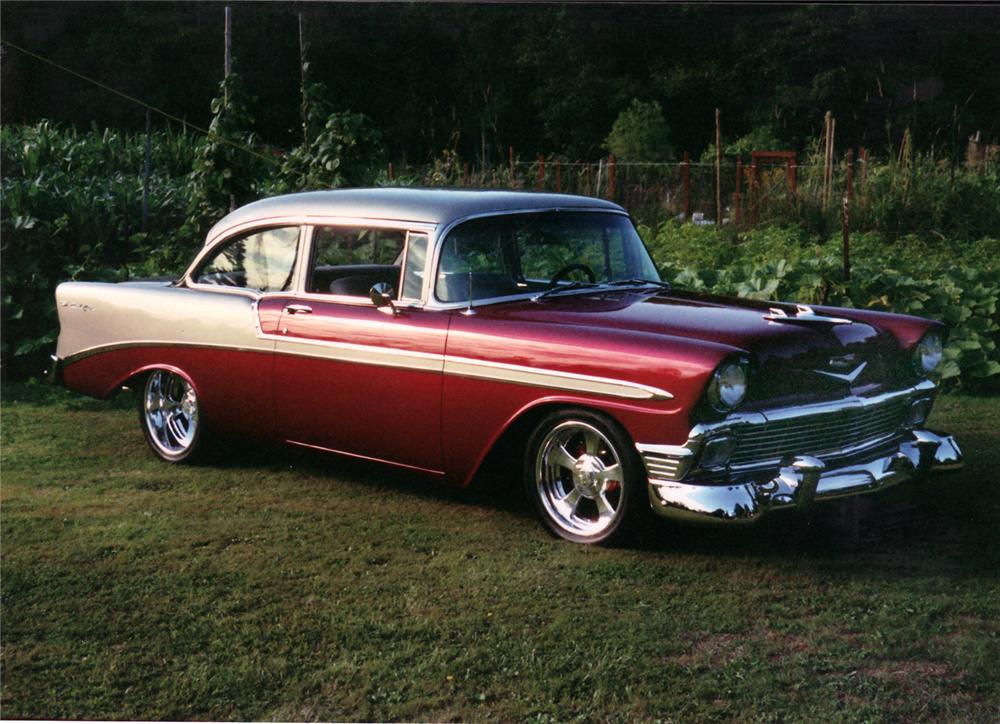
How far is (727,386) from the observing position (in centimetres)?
469

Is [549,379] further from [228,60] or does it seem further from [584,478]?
[228,60]

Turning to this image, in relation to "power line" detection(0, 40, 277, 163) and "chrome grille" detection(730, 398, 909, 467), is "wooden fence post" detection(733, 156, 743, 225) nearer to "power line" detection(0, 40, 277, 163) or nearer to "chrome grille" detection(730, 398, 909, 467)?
"power line" detection(0, 40, 277, 163)

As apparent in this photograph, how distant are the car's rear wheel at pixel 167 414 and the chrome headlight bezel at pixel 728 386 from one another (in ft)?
9.91

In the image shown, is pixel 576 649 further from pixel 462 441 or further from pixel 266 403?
pixel 266 403

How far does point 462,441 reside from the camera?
5.34 metres

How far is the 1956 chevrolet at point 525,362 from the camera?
15.7 feet

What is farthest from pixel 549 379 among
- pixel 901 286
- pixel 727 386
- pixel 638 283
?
pixel 901 286

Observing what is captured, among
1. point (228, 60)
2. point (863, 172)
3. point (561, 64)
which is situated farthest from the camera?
point (863, 172)

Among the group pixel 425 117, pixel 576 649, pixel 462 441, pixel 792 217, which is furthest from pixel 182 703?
pixel 792 217

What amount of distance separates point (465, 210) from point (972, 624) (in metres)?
2.66

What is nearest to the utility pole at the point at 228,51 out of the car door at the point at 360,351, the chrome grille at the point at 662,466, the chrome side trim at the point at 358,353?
the car door at the point at 360,351

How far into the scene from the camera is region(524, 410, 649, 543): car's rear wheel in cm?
488

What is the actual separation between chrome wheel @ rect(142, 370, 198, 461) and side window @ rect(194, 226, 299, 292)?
547 millimetres

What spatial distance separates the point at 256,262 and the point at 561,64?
1.78m
